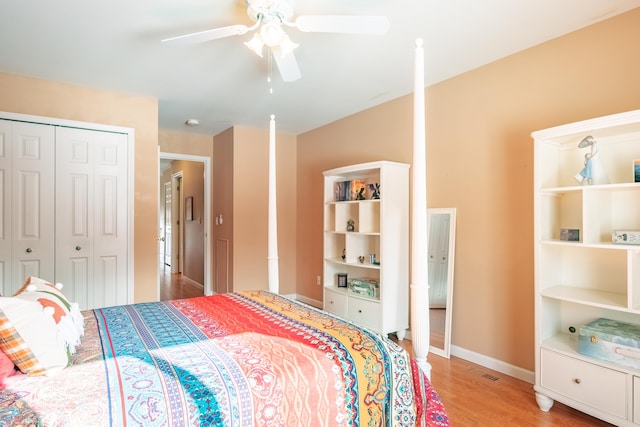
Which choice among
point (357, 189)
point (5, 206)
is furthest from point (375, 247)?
point (5, 206)

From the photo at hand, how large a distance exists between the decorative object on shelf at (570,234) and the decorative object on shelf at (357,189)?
1865 millimetres

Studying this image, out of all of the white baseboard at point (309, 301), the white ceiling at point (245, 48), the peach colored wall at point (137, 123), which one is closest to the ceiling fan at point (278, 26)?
the white ceiling at point (245, 48)

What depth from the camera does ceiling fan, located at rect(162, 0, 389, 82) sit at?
1736mm

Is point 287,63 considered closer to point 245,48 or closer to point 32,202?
point 245,48

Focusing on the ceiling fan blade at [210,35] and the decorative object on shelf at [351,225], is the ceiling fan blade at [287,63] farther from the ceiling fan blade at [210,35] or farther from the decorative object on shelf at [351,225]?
the decorative object on shelf at [351,225]

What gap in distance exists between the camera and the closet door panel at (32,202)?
305cm

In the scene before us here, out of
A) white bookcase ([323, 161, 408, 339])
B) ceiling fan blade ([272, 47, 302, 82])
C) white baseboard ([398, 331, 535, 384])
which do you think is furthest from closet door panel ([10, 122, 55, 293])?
white baseboard ([398, 331, 535, 384])

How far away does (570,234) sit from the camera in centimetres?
217

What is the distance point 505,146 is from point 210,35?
2.27m

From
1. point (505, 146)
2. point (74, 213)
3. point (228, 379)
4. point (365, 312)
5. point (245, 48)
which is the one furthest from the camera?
point (365, 312)

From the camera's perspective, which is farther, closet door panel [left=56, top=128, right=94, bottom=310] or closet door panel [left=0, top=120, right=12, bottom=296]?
→ closet door panel [left=56, top=128, right=94, bottom=310]

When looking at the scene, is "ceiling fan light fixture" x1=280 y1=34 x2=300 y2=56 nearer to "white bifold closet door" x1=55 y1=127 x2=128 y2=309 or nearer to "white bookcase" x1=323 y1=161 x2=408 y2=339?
"white bookcase" x1=323 y1=161 x2=408 y2=339

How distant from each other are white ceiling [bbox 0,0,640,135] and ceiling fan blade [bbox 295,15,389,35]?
11.7 inches

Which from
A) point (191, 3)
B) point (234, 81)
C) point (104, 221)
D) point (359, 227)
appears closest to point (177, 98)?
point (234, 81)
